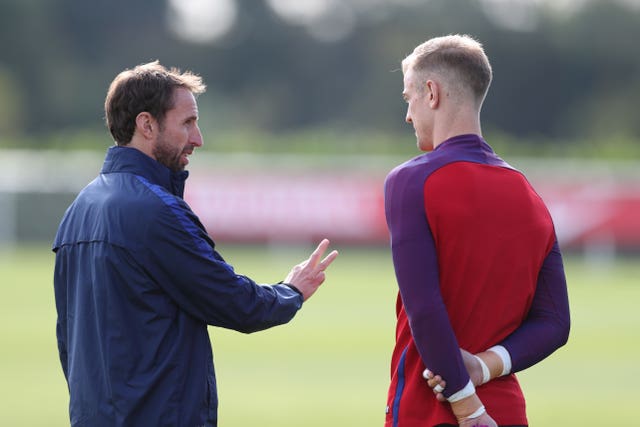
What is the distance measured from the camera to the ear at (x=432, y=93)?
4.18 m

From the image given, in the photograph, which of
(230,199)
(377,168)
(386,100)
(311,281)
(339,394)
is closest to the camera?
(311,281)

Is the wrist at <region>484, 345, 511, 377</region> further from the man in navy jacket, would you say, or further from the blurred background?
the blurred background

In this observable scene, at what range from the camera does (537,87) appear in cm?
6028

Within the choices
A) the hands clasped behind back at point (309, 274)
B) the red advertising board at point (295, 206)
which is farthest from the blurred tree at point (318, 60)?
the hands clasped behind back at point (309, 274)

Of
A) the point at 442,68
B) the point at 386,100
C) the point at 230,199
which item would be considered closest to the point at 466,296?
the point at 442,68

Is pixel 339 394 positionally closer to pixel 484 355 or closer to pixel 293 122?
pixel 484 355

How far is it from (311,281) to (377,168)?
85.2 ft

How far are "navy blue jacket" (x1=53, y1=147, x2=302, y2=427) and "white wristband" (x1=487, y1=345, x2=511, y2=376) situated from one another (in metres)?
1.00

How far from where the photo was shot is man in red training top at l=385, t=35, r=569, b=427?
4.02 meters

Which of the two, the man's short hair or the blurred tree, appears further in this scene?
the blurred tree

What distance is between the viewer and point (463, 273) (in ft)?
13.4

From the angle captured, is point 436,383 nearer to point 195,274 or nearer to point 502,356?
point 502,356

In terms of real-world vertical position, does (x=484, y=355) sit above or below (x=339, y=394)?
below

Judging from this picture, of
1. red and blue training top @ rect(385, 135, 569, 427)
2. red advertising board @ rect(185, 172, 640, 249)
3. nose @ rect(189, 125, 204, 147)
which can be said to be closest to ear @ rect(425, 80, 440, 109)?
red and blue training top @ rect(385, 135, 569, 427)
